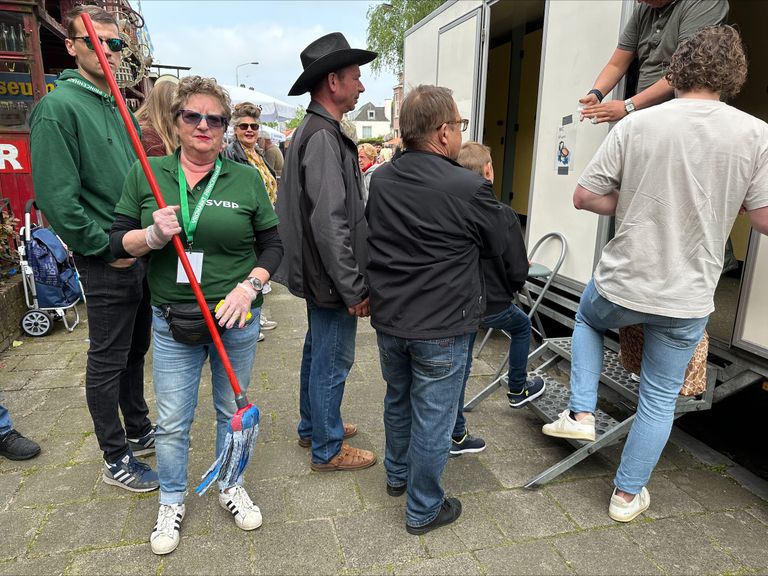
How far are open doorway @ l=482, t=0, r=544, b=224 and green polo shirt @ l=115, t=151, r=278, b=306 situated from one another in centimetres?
512

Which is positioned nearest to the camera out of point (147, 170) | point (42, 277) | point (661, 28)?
point (147, 170)

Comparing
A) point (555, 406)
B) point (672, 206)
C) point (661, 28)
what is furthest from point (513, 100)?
point (672, 206)

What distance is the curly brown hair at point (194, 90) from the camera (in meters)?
1.92

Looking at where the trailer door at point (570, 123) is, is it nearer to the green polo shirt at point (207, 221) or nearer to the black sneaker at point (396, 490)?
the black sneaker at point (396, 490)

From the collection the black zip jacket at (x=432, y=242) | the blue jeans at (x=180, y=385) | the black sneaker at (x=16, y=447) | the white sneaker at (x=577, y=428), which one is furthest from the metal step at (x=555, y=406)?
the black sneaker at (x=16, y=447)

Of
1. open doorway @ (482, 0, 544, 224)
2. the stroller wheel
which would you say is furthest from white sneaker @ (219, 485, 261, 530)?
open doorway @ (482, 0, 544, 224)

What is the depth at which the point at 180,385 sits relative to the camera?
2.07 meters

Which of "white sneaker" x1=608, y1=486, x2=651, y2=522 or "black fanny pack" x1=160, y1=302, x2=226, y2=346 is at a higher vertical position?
"black fanny pack" x1=160, y1=302, x2=226, y2=346

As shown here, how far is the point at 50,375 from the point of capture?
378 cm

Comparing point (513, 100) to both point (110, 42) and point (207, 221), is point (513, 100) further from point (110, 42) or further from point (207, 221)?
point (207, 221)

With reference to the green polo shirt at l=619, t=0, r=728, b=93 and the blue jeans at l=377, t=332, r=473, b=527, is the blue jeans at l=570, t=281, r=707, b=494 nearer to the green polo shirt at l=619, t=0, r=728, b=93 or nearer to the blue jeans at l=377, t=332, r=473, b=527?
the blue jeans at l=377, t=332, r=473, b=527

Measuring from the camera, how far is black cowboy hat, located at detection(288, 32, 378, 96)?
221 cm

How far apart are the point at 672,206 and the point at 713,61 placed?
0.52m

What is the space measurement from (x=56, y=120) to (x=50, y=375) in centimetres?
238
